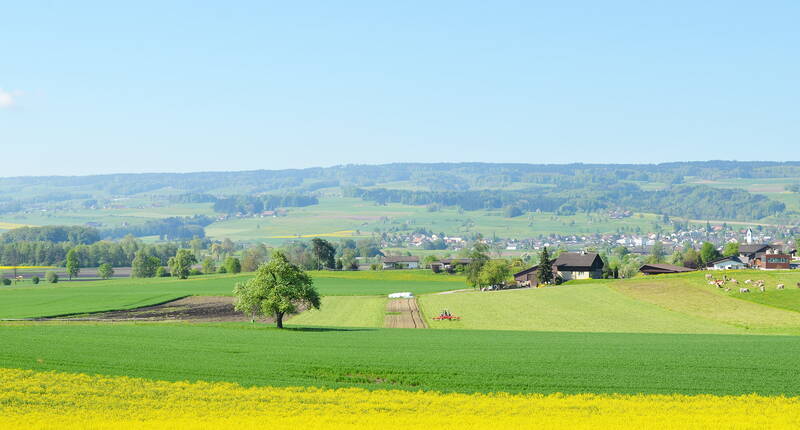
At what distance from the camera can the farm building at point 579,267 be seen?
133875 mm

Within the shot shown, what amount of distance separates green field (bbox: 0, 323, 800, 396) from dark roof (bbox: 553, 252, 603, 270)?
78.7 metres

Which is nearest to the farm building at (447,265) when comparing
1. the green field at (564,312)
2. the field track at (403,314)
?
the green field at (564,312)

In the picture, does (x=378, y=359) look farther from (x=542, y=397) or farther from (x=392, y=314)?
(x=392, y=314)

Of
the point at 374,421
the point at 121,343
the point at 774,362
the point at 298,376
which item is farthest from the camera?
the point at 121,343

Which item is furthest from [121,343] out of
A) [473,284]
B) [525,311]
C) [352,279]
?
[352,279]

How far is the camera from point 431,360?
4306cm

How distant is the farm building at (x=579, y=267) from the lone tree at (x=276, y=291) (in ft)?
247

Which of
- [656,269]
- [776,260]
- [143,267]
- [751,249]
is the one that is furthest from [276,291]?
[143,267]

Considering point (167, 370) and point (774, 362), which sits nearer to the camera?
point (167, 370)

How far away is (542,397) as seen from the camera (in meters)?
34.2

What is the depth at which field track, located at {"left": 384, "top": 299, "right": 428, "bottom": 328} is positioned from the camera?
73.5 meters

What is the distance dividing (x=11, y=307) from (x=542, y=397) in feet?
240

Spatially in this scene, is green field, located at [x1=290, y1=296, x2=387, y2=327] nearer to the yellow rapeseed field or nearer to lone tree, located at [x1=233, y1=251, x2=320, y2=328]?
lone tree, located at [x1=233, y1=251, x2=320, y2=328]

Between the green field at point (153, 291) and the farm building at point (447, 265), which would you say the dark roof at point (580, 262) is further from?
the farm building at point (447, 265)
